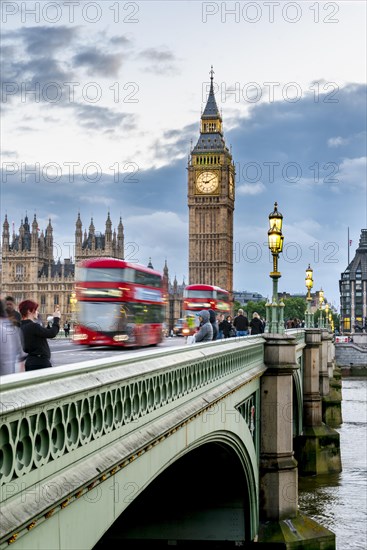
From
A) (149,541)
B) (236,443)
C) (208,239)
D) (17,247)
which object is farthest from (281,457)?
(208,239)

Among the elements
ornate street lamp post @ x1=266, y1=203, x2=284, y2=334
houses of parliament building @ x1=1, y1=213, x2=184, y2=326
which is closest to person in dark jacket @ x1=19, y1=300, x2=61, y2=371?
ornate street lamp post @ x1=266, y1=203, x2=284, y2=334

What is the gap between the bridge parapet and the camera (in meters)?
4.76

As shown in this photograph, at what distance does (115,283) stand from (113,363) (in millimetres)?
21635

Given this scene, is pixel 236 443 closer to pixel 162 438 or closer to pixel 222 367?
pixel 222 367

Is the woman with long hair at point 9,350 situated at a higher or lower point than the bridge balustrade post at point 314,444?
higher

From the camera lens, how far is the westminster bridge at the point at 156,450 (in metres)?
5.01

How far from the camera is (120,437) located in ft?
22.4

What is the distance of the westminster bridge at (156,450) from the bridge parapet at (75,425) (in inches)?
0.4

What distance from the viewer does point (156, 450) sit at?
26.8 feet

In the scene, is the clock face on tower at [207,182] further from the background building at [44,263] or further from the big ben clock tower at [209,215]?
the background building at [44,263]

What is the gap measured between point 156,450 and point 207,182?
480ft

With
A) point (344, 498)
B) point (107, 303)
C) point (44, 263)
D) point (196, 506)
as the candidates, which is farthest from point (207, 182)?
point (196, 506)

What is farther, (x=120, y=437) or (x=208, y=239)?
(x=208, y=239)

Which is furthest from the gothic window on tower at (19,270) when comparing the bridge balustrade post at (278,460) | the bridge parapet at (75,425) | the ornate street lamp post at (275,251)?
the bridge parapet at (75,425)
